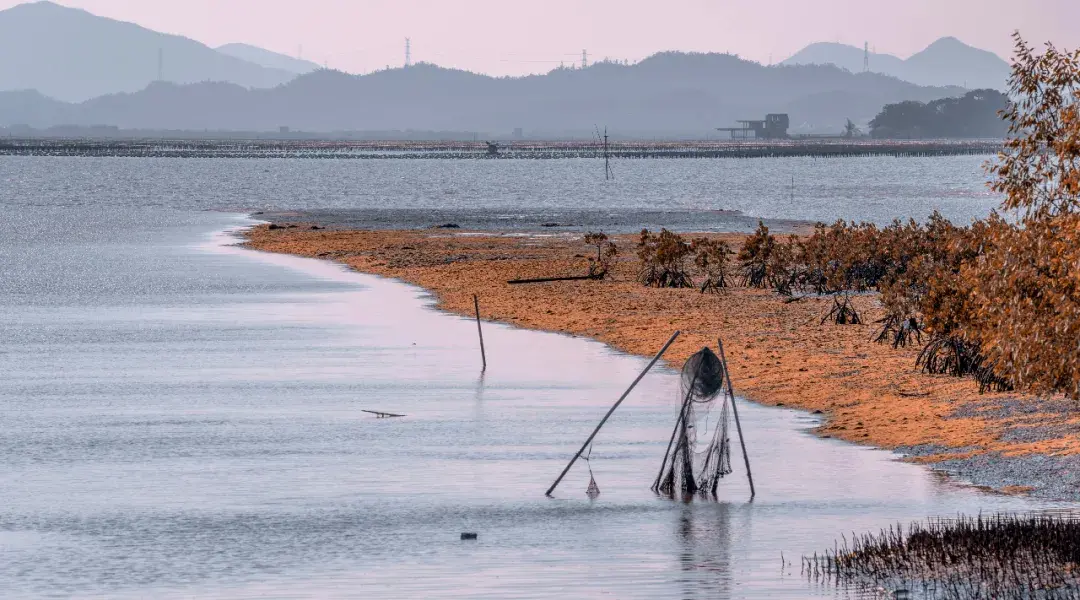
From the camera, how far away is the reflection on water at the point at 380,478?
14.5 m

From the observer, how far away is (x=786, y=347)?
29375 mm

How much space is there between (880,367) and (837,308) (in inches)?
297

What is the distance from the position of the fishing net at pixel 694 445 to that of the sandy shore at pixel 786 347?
3033mm

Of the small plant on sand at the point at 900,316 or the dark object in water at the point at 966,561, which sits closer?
the dark object in water at the point at 966,561

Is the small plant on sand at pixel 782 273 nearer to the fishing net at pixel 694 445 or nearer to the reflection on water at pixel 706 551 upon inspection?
the fishing net at pixel 694 445

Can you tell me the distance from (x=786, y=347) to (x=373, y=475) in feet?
40.4

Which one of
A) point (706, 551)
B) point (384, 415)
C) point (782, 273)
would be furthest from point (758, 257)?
point (706, 551)

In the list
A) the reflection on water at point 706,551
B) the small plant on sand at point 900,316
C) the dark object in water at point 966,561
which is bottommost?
the reflection on water at point 706,551

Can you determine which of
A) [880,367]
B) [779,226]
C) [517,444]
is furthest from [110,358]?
[779,226]

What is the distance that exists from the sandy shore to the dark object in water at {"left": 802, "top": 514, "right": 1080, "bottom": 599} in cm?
302

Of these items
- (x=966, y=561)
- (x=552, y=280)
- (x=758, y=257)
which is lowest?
(x=552, y=280)

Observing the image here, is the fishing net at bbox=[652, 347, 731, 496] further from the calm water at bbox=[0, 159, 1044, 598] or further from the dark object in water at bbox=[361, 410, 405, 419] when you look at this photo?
the dark object in water at bbox=[361, 410, 405, 419]

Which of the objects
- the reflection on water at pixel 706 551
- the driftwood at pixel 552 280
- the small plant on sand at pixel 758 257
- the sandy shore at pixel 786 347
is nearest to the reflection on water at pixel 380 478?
the reflection on water at pixel 706 551

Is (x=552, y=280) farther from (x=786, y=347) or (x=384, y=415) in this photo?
(x=384, y=415)
